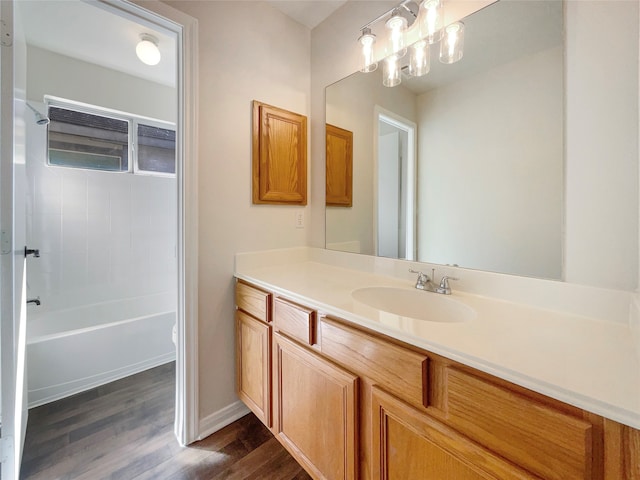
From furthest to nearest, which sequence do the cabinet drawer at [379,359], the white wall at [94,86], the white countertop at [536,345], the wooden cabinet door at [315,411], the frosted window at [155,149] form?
the frosted window at [155,149]
the white wall at [94,86]
the wooden cabinet door at [315,411]
the cabinet drawer at [379,359]
the white countertop at [536,345]

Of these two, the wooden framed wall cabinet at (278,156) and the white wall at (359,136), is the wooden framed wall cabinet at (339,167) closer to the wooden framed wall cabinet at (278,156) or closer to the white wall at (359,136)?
the white wall at (359,136)

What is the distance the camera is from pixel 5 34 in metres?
0.94

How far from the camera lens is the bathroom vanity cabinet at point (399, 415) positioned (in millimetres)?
507

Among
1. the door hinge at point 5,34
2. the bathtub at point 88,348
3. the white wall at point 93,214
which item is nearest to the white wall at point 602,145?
the door hinge at point 5,34

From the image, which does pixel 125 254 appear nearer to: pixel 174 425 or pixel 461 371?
pixel 174 425

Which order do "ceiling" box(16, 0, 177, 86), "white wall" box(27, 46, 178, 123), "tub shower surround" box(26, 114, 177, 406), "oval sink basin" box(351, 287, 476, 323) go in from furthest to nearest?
1. "white wall" box(27, 46, 178, 123)
2. "tub shower surround" box(26, 114, 177, 406)
3. "ceiling" box(16, 0, 177, 86)
4. "oval sink basin" box(351, 287, 476, 323)

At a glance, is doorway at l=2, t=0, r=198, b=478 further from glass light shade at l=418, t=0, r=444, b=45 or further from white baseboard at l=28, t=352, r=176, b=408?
glass light shade at l=418, t=0, r=444, b=45

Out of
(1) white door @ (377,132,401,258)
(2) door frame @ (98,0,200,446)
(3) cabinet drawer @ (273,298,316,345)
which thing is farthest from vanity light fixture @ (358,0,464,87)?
→ (3) cabinet drawer @ (273,298,316,345)

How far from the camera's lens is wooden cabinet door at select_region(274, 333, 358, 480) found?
928 mm

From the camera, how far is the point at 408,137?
1353 mm

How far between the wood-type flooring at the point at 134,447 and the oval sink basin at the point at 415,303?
90 cm

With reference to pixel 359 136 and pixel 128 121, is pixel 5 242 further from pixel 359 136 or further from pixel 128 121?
pixel 128 121

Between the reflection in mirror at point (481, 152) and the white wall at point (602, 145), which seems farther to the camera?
the reflection in mirror at point (481, 152)

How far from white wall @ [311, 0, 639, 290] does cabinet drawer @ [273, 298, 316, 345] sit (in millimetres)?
911
